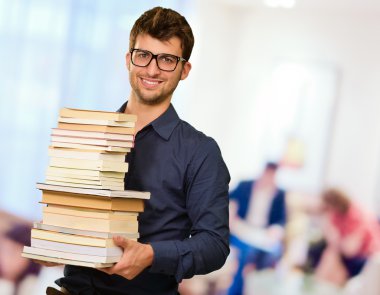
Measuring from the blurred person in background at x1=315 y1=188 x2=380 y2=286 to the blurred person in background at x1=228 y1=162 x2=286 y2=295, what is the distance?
0.30 metres

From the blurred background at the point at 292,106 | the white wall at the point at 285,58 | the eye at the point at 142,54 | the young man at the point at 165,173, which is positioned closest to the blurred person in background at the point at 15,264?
the blurred background at the point at 292,106

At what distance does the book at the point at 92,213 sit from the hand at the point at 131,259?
0.07 metres

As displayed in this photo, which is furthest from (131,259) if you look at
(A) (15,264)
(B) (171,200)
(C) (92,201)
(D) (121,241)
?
(A) (15,264)

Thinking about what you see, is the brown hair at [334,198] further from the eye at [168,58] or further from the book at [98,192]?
the book at [98,192]

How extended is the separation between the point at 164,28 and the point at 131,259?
0.62 metres

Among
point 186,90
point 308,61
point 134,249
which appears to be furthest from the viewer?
point 308,61

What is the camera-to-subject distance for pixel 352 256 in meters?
5.59

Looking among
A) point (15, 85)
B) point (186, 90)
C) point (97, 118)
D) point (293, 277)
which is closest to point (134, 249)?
point (97, 118)

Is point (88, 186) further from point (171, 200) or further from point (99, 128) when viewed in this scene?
point (171, 200)

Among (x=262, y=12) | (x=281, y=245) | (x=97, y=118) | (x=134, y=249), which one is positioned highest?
(x=262, y=12)

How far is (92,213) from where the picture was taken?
198 centimetres

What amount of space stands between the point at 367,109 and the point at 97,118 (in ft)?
12.8

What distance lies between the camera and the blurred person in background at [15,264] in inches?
167

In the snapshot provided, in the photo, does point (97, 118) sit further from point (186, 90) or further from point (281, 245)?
point (281, 245)
